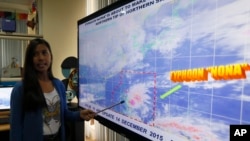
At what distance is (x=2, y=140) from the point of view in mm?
2539

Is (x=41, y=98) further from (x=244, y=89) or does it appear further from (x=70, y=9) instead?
(x=70, y=9)

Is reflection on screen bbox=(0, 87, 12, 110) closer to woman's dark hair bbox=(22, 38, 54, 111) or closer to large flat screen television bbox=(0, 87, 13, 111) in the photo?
large flat screen television bbox=(0, 87, 13, 111)

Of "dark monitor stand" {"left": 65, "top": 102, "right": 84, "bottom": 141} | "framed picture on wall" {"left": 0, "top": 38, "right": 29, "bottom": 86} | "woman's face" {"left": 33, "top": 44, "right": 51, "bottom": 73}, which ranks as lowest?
"dark monitor stand" {"left": 65, "top": 102, "right": 84, "bottom": 141}

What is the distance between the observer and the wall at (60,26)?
3.11 m

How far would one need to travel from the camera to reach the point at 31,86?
4.83ft

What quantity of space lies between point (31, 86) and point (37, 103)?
0.13m

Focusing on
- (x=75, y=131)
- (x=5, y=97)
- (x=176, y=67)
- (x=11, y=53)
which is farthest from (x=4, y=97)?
(x=176, y=67)

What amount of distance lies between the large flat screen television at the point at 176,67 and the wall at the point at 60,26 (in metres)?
1.82

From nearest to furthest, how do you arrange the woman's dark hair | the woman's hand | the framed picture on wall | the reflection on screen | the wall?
the woman's dark hair, the woman's hand, the reflection on screen, the wall, the framed picture on wall

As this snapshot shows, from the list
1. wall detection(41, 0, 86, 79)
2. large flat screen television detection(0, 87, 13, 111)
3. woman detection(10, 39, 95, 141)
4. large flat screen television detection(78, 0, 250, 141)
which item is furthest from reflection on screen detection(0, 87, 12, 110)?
large flat screen television detection(78, 0, 250, 141)

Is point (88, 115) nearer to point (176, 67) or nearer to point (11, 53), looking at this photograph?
point (176, 67)

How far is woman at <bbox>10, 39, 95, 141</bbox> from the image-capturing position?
1.44 m

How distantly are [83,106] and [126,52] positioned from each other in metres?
0.80

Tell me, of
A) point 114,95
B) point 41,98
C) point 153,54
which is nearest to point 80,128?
point 41,98
